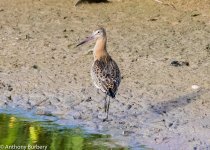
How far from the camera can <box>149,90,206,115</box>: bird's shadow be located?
11.4 m

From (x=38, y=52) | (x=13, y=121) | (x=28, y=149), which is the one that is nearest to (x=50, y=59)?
(x=38, y=52)

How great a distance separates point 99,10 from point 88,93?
10.9ft

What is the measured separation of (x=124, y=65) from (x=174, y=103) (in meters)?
1.59

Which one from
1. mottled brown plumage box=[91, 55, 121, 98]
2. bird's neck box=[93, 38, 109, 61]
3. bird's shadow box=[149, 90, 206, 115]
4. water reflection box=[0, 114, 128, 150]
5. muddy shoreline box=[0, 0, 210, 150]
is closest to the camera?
water reflection box=[0, 114, 128, 150]

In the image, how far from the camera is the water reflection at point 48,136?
33.7 ft

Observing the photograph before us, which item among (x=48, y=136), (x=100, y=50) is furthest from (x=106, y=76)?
(x=48, y=136)

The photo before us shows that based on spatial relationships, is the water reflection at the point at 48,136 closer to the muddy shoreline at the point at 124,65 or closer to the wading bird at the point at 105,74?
the muddy shoreline at the point at 124,65

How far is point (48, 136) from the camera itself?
10.7 m

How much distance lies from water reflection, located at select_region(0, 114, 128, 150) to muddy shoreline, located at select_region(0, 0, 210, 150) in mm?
287

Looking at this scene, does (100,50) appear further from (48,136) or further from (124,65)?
(48,136)

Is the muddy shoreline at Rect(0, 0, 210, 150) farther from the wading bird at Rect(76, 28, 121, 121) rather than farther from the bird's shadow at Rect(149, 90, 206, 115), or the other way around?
the wading bird at Rect(76, 28, 121, 121)

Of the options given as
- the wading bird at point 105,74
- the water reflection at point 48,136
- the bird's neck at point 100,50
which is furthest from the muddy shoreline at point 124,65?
the bird's neck at point 100,50

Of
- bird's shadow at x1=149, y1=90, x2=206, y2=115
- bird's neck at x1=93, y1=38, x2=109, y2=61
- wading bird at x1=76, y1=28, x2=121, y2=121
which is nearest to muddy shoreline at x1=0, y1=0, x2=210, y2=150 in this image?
bird's shadow at x1=149, y1=90, x2=206, y2=115

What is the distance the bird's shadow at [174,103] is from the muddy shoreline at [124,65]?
13 mm
